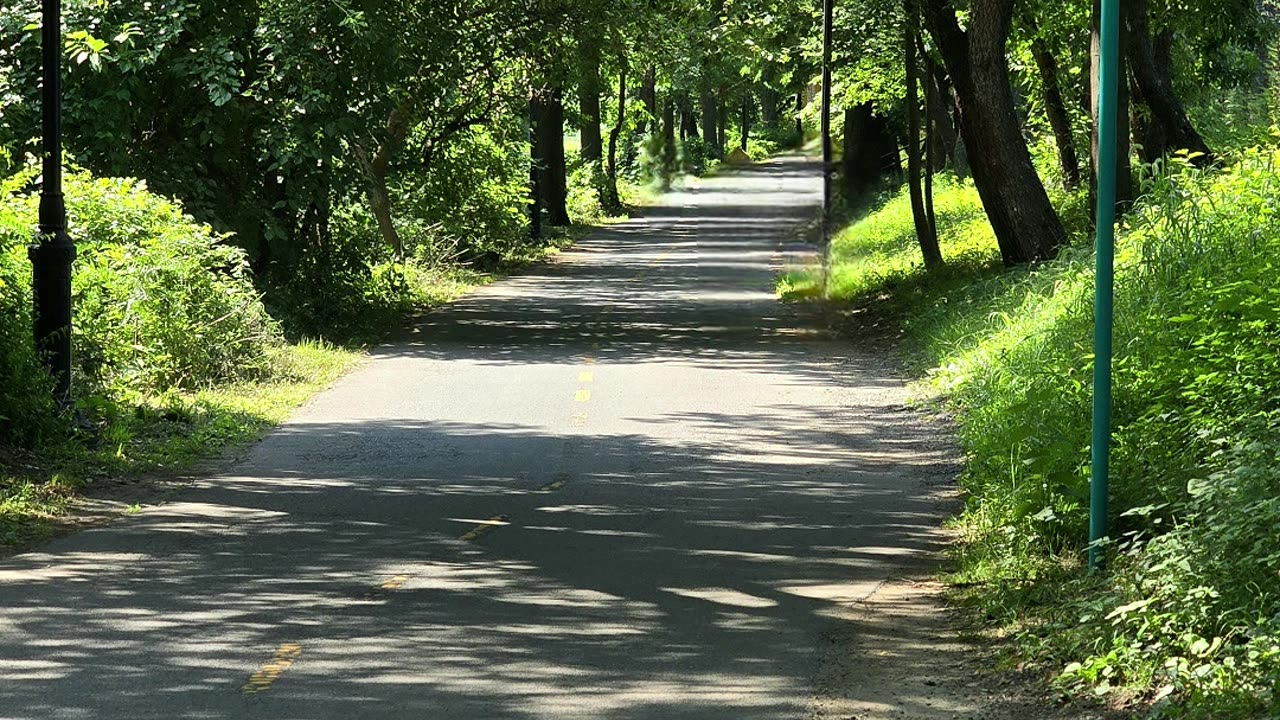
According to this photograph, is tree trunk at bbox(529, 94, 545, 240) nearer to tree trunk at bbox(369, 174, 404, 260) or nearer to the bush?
tree trunk at bbox(369, 174, 404, 260)

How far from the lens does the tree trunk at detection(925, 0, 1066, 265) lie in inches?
834


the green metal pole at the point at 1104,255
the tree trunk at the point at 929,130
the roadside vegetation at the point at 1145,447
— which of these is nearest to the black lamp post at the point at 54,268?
the roadside vegetation at the point at 1145,447

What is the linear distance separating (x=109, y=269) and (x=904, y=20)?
41.8 feet

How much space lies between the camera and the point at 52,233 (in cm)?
1297

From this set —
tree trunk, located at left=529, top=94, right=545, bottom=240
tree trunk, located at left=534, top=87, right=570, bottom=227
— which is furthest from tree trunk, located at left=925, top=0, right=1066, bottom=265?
tree trunk, located at left=534, top=87, right=570, bottom=227

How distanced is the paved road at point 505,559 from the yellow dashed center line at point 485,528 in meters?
0.03

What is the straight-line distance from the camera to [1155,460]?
9.17 m

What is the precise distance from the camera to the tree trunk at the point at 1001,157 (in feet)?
69.5

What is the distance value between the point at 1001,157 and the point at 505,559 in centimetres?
1348

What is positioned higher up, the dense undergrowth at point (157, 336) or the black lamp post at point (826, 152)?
the black lamp post at point (826, 152)

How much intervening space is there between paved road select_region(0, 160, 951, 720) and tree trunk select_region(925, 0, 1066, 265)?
4.24 metres

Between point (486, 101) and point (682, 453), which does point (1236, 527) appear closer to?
point (682, 453)

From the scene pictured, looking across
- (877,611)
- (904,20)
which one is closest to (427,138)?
(904,20)

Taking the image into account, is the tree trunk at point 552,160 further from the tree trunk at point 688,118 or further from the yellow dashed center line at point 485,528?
the yellow dashed center line at point 485,528
